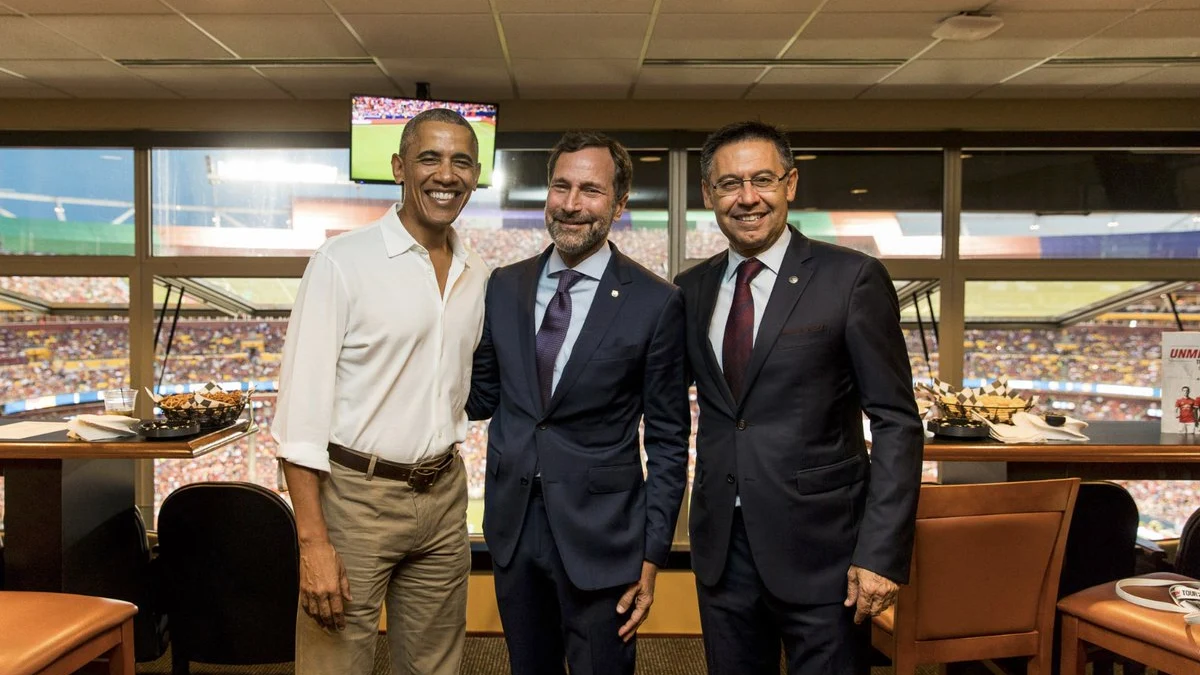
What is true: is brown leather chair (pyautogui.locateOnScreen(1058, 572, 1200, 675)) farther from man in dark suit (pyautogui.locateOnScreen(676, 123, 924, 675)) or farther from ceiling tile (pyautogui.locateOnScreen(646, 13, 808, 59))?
ceiling tile (pyautogui.locateOnScreen(646, 13, 808, 59))

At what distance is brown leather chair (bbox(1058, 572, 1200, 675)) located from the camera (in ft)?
6.55

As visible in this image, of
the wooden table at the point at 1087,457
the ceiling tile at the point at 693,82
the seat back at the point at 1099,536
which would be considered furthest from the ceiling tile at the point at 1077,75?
the seat back at the point at 1099,536

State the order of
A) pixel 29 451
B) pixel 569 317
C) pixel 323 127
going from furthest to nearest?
pixel 323 127
pixel 29 451
pixel 569 317

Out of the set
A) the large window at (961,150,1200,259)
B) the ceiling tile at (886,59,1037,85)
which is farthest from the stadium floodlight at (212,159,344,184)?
the large window at (961,150,1200,259)

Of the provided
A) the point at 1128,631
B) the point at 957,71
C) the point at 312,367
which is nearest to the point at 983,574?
the point at 1128,631

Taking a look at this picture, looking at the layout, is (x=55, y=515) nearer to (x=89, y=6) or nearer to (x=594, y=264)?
(x=594, y=264)

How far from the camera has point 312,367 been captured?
183 centimetres

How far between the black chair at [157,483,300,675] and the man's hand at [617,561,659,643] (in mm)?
1440

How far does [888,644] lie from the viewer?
2350mm

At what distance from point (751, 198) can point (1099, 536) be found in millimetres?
1752

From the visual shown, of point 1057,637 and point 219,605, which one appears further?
point 219,605

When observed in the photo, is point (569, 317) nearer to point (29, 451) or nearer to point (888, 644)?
point (888, 644)

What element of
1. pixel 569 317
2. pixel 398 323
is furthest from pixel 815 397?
pixel 398 323

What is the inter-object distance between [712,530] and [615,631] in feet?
1.04
